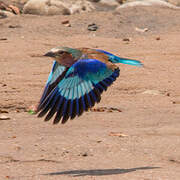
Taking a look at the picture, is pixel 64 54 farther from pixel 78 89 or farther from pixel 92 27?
pixel 92 27

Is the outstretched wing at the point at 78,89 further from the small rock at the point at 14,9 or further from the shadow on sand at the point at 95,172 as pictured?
the small rock at the point at 14,9

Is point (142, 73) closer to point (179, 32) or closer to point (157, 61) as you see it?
point (157, 61)

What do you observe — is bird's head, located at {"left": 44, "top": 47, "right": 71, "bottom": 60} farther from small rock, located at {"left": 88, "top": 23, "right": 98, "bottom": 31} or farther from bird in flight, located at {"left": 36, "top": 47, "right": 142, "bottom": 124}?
small rock, located at {"left": 88, "top": 23, "right": 98, "bottom": 31}

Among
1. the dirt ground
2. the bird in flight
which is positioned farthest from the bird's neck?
the dirt ground

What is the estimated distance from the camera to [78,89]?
4.54 m

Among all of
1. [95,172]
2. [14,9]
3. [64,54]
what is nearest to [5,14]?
[14,9]

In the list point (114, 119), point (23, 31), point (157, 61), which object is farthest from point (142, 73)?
point (23, 31)

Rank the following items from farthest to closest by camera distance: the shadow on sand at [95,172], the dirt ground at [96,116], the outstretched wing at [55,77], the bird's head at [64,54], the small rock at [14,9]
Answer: the small rock at [14,9] < the outstretched wing at [55,77] < the bird's head at [64,54] < the dirt ground at [96,116] < the shadow on sand at [95,172]

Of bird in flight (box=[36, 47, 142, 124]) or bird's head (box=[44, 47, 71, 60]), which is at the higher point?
bird's head (box=[44, 47, 71, 60])

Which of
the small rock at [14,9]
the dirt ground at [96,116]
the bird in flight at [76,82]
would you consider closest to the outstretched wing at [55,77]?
the bird in flight at [76,82]

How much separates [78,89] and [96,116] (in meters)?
2.19

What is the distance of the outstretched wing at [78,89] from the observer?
442 cm

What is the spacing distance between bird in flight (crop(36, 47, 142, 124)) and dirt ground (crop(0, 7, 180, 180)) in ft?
1.63

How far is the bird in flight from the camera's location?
14.5ft
